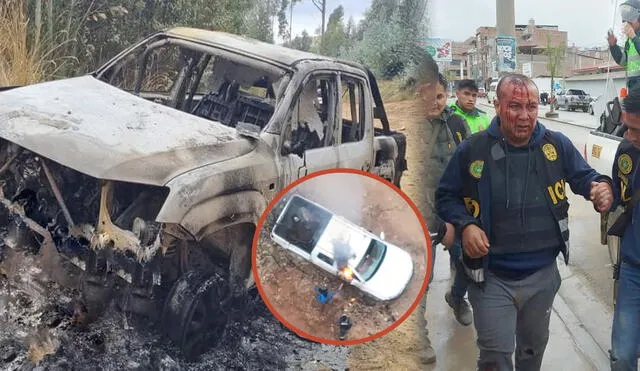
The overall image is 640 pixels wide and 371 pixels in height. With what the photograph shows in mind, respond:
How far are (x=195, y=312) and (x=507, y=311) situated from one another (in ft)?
3.76

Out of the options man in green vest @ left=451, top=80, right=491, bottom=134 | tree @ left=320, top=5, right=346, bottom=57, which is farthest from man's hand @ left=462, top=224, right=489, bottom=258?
man in green vest @ left=451, top=80, right=491, bottom=134

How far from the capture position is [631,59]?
4207mm

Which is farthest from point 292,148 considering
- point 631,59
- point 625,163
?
point 631,59

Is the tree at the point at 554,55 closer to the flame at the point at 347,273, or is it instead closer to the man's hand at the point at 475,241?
the man's hand at the point at 475,241

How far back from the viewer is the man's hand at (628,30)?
4137mm

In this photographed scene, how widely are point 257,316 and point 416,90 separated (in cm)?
101

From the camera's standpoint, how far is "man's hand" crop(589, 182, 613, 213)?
2361 millimetres

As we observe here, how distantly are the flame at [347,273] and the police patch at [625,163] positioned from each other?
1413mm

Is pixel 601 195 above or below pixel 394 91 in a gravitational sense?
below

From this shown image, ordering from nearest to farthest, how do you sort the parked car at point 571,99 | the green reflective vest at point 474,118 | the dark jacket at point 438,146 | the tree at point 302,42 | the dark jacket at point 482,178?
the dark jacket at point 482,178, the dark jacket at point 438,146, the tree at point 302,42, the green reflective vest at point 474,118, the parked car at point 571,99

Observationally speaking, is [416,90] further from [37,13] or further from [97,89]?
[37,13]

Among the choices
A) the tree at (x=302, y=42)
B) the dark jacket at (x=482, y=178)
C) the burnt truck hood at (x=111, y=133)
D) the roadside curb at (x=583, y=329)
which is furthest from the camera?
the roadside curb at (x=583, y=329)

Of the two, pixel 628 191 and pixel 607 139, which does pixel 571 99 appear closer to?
pixel 607 139

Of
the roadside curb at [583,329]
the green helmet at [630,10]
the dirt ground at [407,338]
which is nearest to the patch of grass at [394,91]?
the dirt ground at [407,338]
